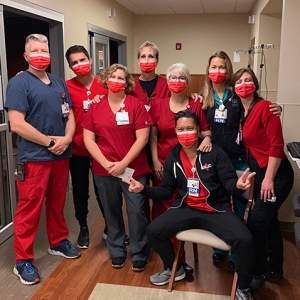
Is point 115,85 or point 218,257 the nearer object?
point 115,85

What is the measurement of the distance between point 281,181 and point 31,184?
1575 mm

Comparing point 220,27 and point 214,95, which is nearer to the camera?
point 214,95

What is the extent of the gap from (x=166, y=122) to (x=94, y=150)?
20.4 inches

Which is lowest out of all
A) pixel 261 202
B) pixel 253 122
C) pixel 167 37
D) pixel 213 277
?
pixel 213 277

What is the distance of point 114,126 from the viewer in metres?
2.35

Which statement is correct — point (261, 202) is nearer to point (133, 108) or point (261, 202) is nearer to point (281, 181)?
point (281, 181)

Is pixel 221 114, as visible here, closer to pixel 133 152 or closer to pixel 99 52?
pixel 133 152

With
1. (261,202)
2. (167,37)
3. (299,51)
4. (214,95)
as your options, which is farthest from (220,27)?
(261,202)

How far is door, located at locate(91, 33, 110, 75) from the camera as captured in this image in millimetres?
5035

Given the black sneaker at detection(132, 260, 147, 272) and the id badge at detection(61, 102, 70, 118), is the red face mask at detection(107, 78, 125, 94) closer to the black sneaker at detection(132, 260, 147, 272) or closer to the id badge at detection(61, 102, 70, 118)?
the id badge at detection(61, 102, 70, 118)

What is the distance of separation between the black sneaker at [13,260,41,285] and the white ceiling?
469 centimetres

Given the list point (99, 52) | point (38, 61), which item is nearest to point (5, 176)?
point (38, 61)

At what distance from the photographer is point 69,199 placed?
4.01 m

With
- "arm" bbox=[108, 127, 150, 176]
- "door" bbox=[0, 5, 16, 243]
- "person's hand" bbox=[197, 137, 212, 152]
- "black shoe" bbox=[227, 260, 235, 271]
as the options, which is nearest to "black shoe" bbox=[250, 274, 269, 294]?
"black shoe" bbox=[227, 260, 235, 271]
